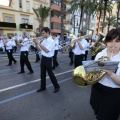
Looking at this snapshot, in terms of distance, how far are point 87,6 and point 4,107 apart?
24723mm

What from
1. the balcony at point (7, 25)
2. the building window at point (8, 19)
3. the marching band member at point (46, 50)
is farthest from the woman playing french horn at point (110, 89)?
the building window at point (8, 19)

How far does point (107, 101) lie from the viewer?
2010mm

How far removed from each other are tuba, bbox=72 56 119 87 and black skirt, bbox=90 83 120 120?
0.74 feet

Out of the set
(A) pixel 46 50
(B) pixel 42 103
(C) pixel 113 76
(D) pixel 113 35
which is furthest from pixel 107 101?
(A) pixel 46 50

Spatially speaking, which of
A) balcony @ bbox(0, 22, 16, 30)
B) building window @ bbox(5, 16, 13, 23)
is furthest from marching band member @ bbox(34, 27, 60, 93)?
building window @ bbox(5, 16, 13, 23)

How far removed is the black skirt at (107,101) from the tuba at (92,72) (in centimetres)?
23

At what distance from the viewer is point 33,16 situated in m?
32.6

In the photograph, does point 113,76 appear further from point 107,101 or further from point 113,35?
point 113,35

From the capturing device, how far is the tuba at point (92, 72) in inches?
69.7

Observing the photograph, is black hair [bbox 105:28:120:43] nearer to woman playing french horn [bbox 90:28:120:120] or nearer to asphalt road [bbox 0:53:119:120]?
woman playing french horn [bbox 90:28:120:120]

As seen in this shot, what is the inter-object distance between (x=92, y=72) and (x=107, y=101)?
0.46 m

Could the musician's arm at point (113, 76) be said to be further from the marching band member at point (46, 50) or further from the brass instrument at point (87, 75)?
the marching band member at point (46, 50)

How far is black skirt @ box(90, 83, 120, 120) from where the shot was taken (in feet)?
6.52

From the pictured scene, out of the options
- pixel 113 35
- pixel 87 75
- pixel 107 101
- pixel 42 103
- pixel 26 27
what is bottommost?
pixel 42 103
